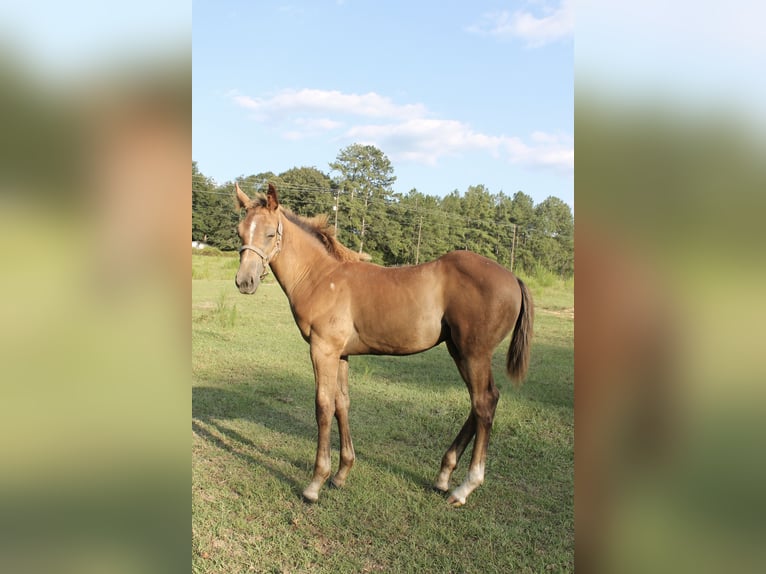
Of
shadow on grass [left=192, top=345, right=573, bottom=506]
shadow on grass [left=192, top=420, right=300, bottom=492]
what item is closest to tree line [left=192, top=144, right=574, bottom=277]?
shadow on grass [left=192, top=345, right=573, bottom=506]

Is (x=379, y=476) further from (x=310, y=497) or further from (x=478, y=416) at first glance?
(x=478, y=416)

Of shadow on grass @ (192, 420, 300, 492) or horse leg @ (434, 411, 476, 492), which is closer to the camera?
horse leg @ (434, 411, 476, 492)

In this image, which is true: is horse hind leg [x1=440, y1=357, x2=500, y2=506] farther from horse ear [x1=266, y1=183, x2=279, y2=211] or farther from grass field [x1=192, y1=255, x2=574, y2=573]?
horse ear [x1=266, y1=183, x2=279, y2=211]

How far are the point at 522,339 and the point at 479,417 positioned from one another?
70cm

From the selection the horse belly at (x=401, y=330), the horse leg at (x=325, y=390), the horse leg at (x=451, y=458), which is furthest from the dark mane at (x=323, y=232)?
the horse leg at (x=451, y=458)

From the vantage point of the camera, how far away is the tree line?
2272cm

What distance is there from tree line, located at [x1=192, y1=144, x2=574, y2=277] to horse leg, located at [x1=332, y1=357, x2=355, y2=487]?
17040 mm

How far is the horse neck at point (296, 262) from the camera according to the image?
13.3ft

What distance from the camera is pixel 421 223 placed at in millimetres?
23609

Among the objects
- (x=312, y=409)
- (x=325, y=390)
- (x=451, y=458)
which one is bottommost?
(x=312, y=409)

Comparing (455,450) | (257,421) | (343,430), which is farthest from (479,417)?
(257,421)
